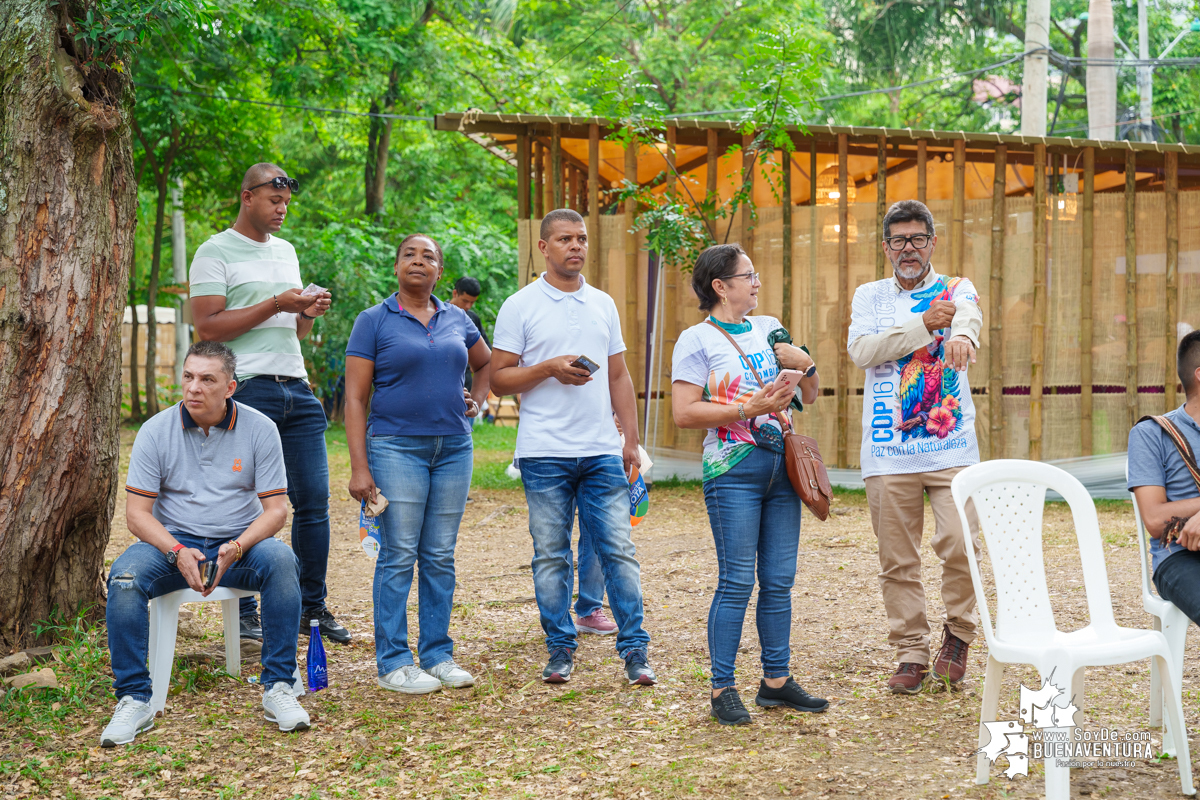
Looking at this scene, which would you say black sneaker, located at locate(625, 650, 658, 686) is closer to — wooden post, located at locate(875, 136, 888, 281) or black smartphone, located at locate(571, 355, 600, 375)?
black smartphone, located at locate(571, 355, 600, 375)

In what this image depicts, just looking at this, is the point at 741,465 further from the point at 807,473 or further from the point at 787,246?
the point at 787,246

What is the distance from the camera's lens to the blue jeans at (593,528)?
428 cm

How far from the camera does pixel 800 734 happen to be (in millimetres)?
3691

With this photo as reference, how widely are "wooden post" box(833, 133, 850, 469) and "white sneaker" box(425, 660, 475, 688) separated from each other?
618cm

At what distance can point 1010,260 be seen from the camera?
962 centimetres

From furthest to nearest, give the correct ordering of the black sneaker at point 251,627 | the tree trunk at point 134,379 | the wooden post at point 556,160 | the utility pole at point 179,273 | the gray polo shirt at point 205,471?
1. the utility pole at point 179,273
2. the tree trunk at point 134,379
3. the wooden post at point 556,160
4. the black sneaker at point 251,627
5. the gray polo shirt at point 205,471

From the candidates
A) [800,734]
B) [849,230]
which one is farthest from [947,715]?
[849,230]

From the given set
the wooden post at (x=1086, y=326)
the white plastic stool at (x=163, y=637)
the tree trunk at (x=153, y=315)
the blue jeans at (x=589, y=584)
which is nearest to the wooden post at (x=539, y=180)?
the wooden post at (x=1086, y=326)

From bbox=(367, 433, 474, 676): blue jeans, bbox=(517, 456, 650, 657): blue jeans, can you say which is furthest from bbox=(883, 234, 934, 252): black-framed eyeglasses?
bbox=(367, 433, 474, 676): blue jeans

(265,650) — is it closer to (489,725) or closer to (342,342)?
(489,725)

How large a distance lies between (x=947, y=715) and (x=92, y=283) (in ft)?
12.7

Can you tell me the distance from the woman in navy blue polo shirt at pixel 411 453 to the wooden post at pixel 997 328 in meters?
6.58

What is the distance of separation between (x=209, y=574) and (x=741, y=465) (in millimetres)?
2019

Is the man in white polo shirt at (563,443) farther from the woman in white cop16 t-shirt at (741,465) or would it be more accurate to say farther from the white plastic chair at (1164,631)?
the white plastic chair at (1164,631)
